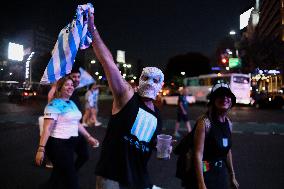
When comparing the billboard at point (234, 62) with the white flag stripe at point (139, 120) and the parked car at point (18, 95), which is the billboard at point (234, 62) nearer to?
the parked car at point (18, 95)

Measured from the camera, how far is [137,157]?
120 inches

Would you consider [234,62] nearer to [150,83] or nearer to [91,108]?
[91,108]

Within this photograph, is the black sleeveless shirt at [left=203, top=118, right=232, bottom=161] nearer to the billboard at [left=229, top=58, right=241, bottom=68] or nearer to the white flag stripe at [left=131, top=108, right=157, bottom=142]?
the white flag stripe at [left=131, top=108, right=157, bottom=142]

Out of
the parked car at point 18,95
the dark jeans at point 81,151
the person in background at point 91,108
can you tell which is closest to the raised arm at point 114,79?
the dark jeans at point 81,151

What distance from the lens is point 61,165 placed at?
4.41 meters

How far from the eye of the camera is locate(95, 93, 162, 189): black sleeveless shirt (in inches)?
117

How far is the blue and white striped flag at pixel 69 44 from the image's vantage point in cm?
302

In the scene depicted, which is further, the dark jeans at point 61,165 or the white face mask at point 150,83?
the dark jeans at point 61,165

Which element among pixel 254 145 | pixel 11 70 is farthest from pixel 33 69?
pixel 254 145

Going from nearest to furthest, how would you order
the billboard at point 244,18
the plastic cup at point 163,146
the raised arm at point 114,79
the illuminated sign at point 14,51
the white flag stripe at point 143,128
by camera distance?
the raised arm at point 114,79 < the white flag stripe at point 143,128 < the plastic cup at point 163,146 < the illuminated sign at point 14,51 < the billboard at point 244,18

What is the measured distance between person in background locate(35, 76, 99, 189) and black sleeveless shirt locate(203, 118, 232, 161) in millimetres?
1704

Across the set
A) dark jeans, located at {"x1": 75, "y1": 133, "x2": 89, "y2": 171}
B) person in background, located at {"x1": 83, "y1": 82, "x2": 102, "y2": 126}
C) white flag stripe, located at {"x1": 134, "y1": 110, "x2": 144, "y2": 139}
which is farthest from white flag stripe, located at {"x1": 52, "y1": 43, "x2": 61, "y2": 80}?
person in background, located at {"x1": 83, "y1": 82, "x2": 102, "y2": 126}

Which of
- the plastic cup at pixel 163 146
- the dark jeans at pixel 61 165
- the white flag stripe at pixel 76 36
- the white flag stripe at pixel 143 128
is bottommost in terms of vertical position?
the dark jeans at pixel 61 165

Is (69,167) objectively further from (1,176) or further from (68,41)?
(1,176)
